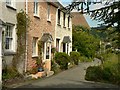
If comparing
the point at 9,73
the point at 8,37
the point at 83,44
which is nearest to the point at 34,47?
the point at 8,37

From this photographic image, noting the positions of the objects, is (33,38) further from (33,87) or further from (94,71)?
(33,87)

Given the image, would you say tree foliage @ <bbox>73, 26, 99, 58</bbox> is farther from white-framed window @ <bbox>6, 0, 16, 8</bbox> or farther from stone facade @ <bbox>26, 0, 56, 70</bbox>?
white-framed window @ <bbox>6, 0, 16, 8</bbox>

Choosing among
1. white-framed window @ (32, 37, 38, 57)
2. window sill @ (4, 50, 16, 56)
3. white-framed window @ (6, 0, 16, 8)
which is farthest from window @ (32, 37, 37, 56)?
white-framed window @ (6, 0, 16, 8)

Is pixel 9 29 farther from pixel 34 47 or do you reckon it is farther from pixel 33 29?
pixel 34 47

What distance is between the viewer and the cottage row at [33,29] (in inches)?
689

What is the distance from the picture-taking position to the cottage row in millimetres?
17500

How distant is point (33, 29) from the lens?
70.9 ft

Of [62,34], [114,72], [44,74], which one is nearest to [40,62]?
[44,74]

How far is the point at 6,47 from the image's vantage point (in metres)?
18.2

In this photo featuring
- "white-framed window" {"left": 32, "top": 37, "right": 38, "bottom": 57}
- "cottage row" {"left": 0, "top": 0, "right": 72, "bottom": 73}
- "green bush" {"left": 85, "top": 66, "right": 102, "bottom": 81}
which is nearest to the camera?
"cottage row" {"left": 0, "top": 0, "right": 72, "bottom": 73}

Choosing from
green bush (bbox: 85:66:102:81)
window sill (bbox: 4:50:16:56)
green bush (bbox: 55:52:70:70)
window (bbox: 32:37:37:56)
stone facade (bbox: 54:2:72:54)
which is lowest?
green bush (bbox: 85:66:102:81)

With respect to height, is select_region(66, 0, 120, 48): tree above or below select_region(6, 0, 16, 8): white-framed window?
below

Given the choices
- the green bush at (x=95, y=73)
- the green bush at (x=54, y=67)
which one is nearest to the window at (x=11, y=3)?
the green bush at (x=95, y=73)

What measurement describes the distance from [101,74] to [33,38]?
5.85 m
